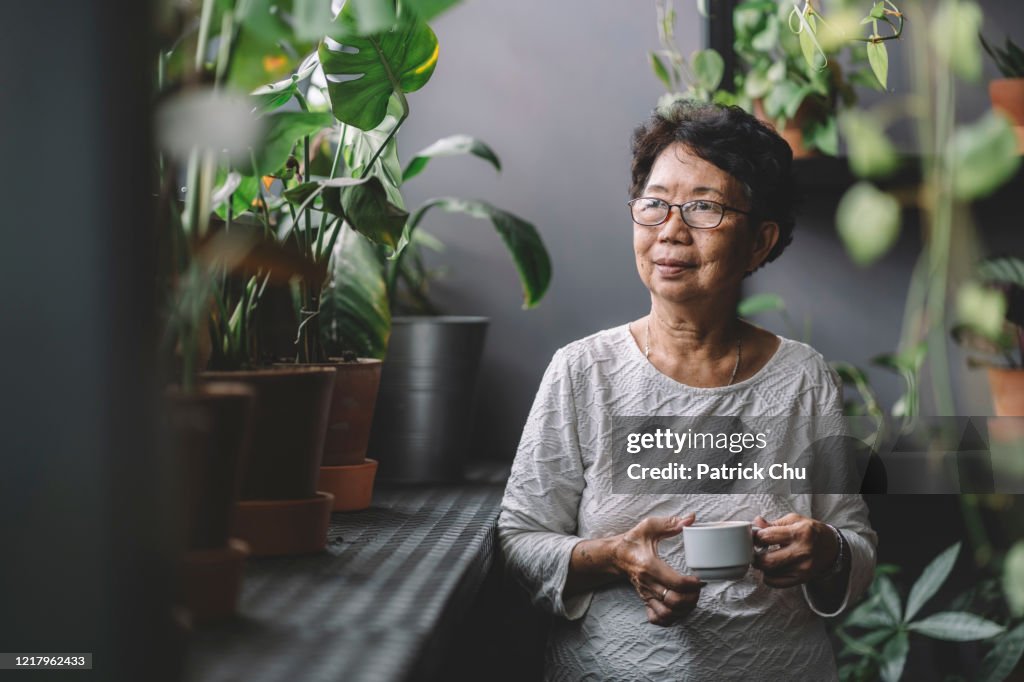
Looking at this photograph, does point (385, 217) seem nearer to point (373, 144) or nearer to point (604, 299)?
point (373, 144)

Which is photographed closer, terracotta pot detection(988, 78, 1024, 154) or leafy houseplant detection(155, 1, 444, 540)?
leafy houseplant detection(155, 1, 444, 540)

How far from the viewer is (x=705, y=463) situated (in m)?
1.18

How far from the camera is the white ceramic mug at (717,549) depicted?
0.95 metres

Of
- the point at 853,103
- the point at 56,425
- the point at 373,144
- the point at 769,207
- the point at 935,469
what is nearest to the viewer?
the point at 56,425

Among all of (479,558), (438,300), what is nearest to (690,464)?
(479,558)

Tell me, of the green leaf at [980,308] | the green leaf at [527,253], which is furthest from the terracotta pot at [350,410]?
the green leaf at [980,308]

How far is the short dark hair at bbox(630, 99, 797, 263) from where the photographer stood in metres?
1.24

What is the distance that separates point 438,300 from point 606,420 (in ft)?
1.90

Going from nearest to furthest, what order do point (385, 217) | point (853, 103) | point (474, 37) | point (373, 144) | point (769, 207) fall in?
1. point (385, 217)
2. point (373, 144)
3. point (769, 207)
4. point (853, 103)
5. point (474, 37)

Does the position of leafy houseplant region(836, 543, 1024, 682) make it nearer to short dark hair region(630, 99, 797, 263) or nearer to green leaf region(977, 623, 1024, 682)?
green leaf region(977, 623, 1024, 682)

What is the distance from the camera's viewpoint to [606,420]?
1.21 metres

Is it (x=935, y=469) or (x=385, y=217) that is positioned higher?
(x=385, y=217)

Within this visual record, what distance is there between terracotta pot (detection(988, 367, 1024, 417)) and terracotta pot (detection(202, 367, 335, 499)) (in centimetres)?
104

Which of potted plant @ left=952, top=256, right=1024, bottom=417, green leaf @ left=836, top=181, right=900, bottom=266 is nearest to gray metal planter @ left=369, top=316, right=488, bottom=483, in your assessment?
potted plant @ left=952, top=256, right=1024, bottom=417
